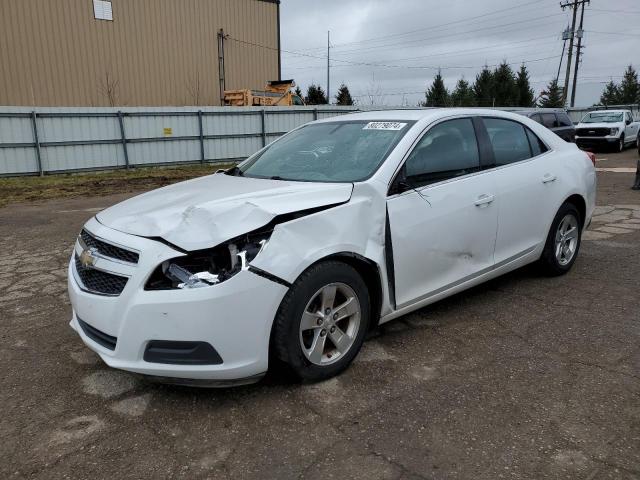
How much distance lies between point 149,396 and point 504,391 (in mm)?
1973

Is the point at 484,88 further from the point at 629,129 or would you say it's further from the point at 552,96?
the point at 629,129

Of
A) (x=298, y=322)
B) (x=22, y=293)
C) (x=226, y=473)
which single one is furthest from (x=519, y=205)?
(x=22, y=293)

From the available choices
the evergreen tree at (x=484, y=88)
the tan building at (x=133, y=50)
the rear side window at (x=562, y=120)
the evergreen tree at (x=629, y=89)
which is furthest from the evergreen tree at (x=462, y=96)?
the rear side window at (x=562, y=120)

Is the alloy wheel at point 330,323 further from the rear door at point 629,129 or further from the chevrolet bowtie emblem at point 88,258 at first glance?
the rear door at point 629,129

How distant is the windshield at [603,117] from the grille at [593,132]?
2.96ft

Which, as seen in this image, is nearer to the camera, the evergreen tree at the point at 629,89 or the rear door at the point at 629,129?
the rear door at the point at 629,129

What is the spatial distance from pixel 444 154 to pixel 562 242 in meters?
1.84

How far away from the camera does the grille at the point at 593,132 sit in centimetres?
2095

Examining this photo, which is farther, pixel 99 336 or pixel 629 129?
pixel 629 129

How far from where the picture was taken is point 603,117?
22047 mm

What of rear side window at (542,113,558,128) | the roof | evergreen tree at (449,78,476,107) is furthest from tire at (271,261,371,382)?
evergreen tree at (449,78,476,107)

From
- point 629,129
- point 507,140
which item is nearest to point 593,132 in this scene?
point 629,129

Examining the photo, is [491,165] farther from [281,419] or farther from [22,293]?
[22,293]

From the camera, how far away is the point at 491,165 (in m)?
4.05
